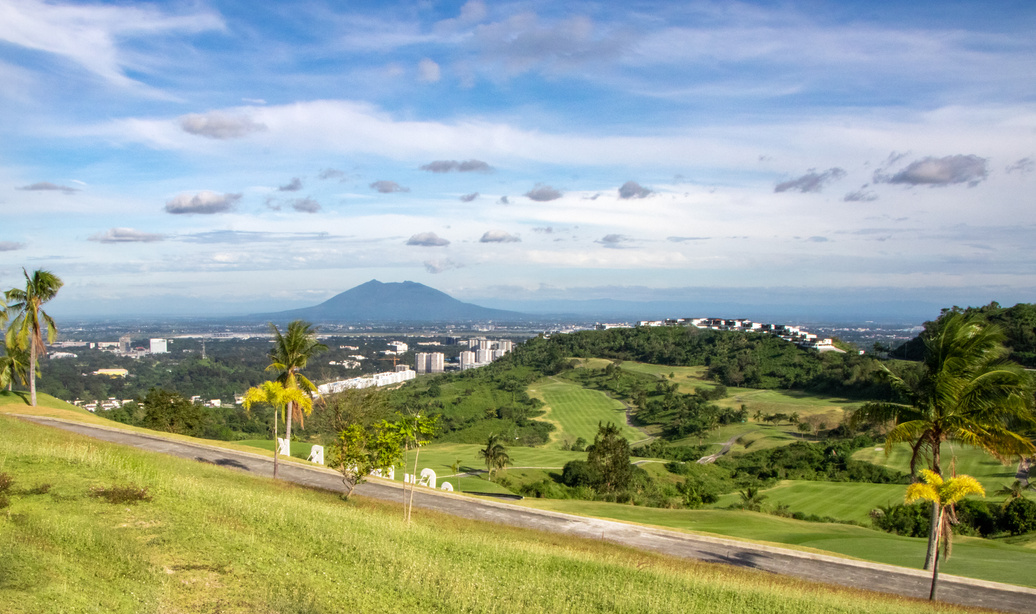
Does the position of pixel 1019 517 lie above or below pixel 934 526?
below

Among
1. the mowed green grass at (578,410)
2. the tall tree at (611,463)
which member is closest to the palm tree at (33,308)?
the tall tree at (611,463)

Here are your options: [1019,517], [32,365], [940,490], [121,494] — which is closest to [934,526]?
[940,490]

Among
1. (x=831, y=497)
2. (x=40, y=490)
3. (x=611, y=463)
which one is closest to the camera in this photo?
(x=40, y=490)

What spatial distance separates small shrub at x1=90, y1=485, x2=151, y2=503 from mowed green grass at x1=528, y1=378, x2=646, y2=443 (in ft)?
200

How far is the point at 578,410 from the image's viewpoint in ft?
277

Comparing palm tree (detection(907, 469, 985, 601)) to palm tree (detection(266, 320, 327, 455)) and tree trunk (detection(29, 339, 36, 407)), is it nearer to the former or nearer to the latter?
palm tree (detection(266, 320, 327, 455))

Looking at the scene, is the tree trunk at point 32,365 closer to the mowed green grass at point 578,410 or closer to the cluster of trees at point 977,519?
the cluster of trees at point 977,519

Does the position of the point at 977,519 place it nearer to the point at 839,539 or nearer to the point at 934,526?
the point at 839,539

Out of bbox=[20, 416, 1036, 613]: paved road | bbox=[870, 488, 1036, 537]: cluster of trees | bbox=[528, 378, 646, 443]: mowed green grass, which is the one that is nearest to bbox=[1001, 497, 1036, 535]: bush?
bbox=[870, 488, 1036, 537]: cluster of trees

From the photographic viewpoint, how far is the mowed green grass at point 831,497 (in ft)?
112

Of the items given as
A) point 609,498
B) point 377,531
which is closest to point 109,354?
point 609,498

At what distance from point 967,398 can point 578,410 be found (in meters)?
72.3

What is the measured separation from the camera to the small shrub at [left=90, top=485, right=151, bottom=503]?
414 inches

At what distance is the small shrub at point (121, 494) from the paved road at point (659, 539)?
7491 mm
